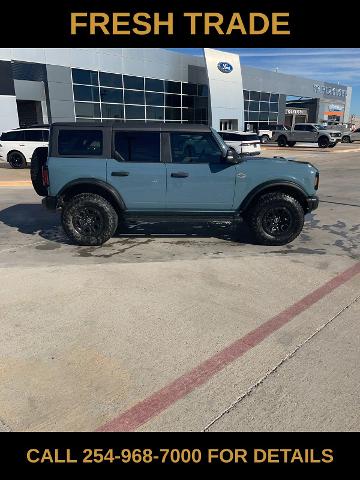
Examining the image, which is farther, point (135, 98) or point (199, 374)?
point (135, 98)

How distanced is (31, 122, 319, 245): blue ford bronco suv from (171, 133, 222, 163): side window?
2 centimetres

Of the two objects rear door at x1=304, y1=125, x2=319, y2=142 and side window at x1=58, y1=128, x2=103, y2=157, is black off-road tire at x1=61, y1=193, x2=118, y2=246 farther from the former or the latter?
rear door at x1=304, y1=125, x2=319, y2=142

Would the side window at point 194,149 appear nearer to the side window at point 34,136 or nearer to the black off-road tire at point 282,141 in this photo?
the side window at point 34,136

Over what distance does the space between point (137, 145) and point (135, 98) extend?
26.2 metres

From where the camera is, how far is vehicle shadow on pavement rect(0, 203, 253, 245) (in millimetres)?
6344

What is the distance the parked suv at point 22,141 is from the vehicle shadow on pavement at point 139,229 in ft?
27.7

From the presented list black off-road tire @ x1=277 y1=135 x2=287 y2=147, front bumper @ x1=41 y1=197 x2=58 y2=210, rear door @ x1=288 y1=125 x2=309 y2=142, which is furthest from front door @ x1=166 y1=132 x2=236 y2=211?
black off-road tire @ x1=277 y1=135 x2=287 y2=147

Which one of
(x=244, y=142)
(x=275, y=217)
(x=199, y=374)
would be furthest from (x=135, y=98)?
(x=199, y=374)

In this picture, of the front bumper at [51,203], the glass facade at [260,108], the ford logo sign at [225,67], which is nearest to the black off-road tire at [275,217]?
the front bumper at [51,203]

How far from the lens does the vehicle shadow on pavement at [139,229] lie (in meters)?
6.34

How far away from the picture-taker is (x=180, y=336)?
331 centimetres
